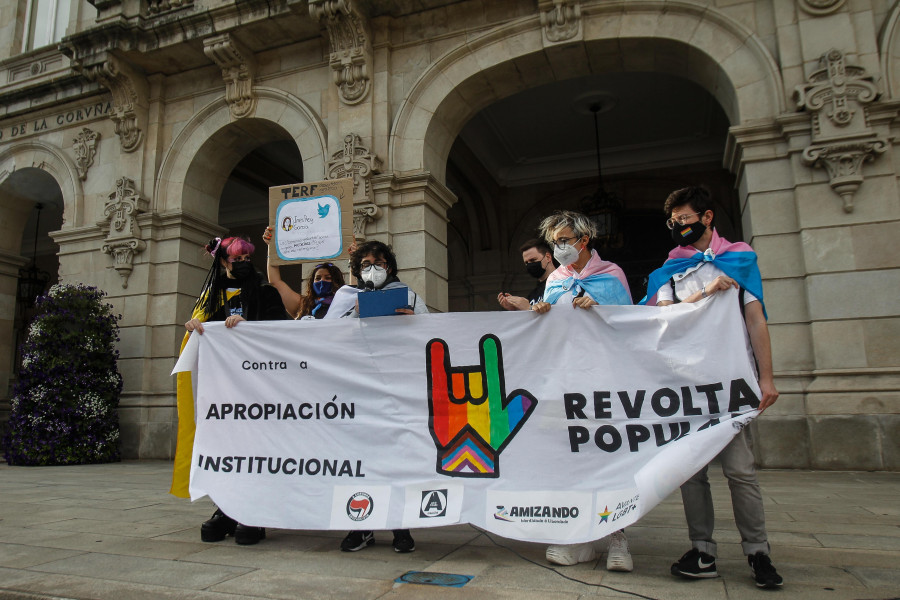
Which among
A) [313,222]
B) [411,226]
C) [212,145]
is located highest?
[212,145]

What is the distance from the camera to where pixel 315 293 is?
14.7 ft

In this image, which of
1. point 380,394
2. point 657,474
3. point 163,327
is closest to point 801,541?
point 657,474

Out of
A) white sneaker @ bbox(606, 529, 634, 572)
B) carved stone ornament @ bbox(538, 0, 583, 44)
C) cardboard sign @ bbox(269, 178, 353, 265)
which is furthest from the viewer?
carved stone ornament @ bbox(538, 0, 583, 44)

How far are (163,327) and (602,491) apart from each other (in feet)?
28.7

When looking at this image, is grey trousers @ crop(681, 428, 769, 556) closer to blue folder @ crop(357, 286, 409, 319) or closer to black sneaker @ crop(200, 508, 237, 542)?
blue folder @ crop(357, 286, 409, 319)

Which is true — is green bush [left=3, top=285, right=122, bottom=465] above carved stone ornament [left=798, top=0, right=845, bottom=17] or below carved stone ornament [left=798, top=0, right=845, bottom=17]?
below

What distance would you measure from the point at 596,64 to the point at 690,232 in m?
6.29

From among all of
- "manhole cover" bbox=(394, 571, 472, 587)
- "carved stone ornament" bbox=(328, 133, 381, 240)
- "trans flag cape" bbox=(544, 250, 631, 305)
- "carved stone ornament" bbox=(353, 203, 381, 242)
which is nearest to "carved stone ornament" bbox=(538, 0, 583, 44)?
"carved stone ornament" bbox=(328, 133, 381, 240)

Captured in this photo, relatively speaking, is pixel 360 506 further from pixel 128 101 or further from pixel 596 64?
pixel 128 101

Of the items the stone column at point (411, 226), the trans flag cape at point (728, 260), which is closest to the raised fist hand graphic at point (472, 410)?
the trans flag cape at point (728, 260)

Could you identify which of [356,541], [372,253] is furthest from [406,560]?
[372,253]

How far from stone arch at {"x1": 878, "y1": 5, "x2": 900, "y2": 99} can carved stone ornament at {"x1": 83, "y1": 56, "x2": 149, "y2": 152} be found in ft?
35.8

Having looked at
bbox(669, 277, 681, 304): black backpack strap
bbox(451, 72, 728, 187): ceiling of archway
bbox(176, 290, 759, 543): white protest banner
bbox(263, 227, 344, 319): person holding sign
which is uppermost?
bbox(451, 72, 728, 187): ceiling of archway

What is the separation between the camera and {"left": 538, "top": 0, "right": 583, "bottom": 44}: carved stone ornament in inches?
321
